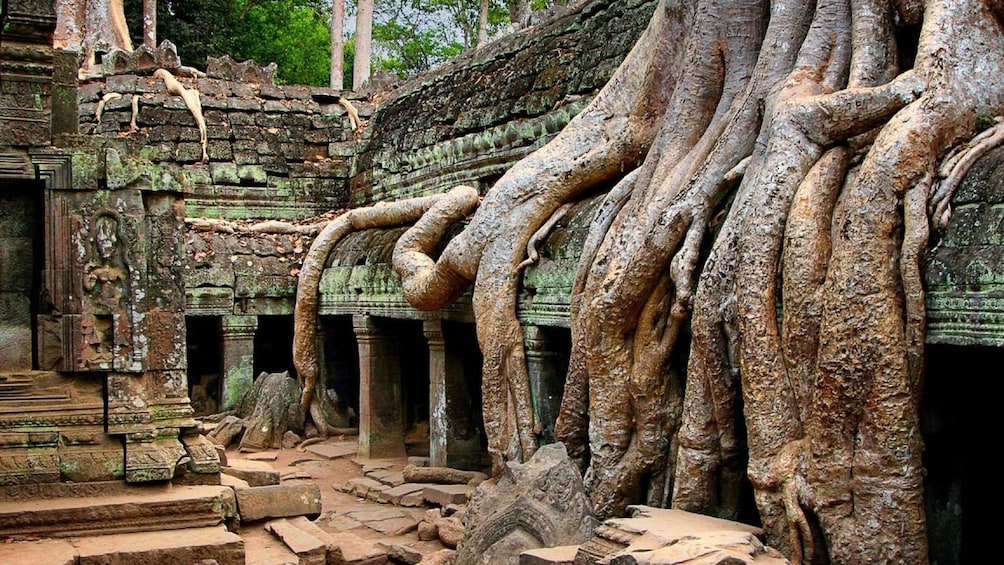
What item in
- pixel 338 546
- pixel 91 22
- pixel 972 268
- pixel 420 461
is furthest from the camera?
pixel 91 22

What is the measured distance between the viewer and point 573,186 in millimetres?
8445

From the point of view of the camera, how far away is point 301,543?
262 inches

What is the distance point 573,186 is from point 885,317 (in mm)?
3626

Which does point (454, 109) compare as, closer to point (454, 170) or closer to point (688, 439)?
point (454, 170)

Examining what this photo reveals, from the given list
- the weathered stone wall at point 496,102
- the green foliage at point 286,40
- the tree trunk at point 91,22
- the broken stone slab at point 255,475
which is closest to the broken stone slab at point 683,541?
the broken stone slab at point 255,475

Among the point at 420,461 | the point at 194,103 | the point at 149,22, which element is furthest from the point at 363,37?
the point at 420,461

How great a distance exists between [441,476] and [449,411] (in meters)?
0.63

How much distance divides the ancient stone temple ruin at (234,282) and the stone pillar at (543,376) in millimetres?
16

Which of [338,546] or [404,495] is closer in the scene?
[338,546]

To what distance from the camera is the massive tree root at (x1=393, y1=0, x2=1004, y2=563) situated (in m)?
5.19

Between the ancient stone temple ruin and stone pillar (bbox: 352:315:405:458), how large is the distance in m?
0.02

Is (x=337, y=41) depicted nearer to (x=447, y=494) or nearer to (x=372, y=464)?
(x=372, y=464)

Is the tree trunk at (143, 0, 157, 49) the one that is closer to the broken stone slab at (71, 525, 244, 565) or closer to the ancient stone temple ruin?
the ancient stone temple ruin

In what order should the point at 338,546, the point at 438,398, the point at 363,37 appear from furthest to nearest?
1. the point at 363,37
2. the point at 438,398
3. the point at 338,546
